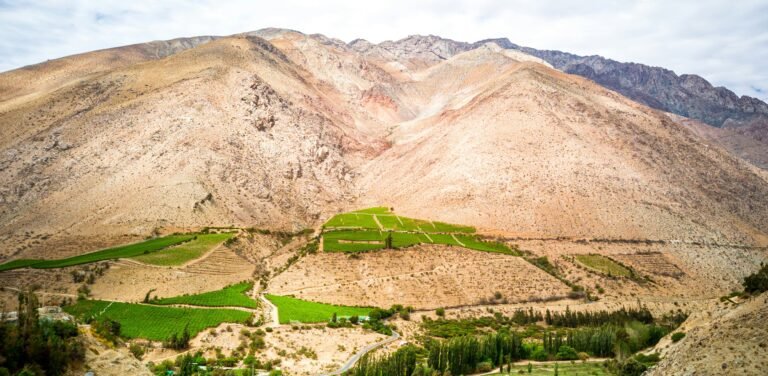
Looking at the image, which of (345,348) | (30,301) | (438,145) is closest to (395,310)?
(345,348)

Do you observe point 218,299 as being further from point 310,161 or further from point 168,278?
point 310,161

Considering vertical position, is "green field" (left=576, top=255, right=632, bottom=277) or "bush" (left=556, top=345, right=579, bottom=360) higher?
"green field" (left=576, top=255, right=632, bottom=277)

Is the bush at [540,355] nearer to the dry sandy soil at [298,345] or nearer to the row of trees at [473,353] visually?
the row of trees at [473,353]

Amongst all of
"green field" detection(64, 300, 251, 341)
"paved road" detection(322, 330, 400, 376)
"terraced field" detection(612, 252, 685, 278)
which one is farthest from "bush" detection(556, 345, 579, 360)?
"terraced field" detection(612, 252, 685, 278)

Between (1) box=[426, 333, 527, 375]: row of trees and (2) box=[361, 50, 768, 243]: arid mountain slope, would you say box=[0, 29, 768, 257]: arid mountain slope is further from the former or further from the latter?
(1) box=[426, 333, 527, 375]: row of trees

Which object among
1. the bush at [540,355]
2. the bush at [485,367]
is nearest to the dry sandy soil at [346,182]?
the bush at [485,367]

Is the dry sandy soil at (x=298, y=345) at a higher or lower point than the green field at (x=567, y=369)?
higher
